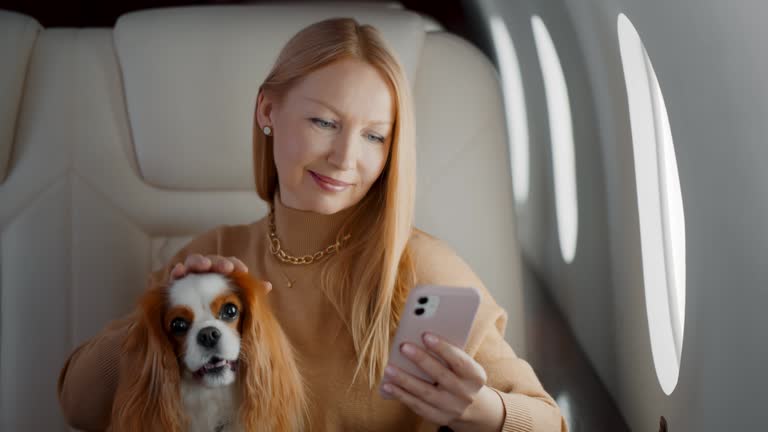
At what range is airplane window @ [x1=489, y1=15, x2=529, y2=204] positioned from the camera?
1.98 meters

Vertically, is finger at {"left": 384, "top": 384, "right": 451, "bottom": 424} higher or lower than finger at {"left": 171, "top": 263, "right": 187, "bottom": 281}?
lower

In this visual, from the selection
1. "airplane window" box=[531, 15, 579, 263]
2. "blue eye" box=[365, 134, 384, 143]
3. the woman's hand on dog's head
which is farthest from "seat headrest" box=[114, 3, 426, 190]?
the woman's hand on dog's head

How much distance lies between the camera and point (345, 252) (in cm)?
129

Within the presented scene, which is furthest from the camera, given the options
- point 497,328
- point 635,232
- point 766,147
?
point 635,232

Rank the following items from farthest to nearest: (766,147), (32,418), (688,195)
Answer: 1. (32,418)
2. (688,195)
3. (766,147)

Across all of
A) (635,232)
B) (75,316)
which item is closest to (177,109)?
(75,316)

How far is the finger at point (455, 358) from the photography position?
106 cm

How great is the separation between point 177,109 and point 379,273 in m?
0.59

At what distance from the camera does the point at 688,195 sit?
3.87 feet

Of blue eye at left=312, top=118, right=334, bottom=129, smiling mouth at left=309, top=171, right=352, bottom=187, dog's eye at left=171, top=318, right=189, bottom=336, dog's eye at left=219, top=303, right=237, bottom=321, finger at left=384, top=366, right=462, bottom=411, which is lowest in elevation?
finger at left=384, top=366, right=462, bottom=411

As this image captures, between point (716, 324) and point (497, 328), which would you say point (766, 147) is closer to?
point (716, 324)

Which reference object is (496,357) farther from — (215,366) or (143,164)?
(143,164)

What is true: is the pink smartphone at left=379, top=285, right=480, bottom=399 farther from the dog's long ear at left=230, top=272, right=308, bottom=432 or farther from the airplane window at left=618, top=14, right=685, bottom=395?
the airplane window at left=618, top=14, right=685, bottom=395

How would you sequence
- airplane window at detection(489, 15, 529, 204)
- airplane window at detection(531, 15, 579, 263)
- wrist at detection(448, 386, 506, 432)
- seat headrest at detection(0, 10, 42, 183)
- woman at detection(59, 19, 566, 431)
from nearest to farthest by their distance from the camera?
wrist at detection(448, 386, 506, 432) → woman at detection(59, 19, 566, 431) → seat headrest at detection(0, 10, 42, 183) → airplane window at detection(531, 15, 579, 263) → airplane window at detection(489, 15, 529, 204)
